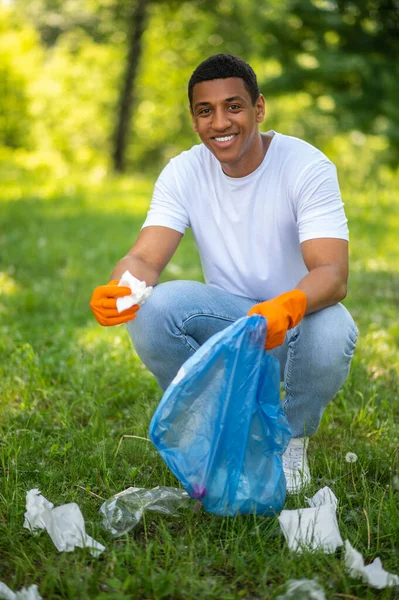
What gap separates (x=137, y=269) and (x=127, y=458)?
2.05ft

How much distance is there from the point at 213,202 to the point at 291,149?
33cm

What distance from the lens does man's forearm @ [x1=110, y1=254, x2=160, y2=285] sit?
2430mm

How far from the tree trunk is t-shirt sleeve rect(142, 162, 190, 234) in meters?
12.7

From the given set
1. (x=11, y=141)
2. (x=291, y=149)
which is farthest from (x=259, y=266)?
(x=11, y=141)

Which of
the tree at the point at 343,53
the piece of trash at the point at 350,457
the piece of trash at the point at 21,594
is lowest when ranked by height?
the piece of trash at the point at 350,457

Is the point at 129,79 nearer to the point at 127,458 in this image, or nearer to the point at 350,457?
the point at 127,458

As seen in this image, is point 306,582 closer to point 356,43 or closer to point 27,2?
point 356,43

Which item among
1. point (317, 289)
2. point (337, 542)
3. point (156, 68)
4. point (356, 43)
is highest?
point (156, 68)

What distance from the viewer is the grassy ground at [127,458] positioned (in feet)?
5.76

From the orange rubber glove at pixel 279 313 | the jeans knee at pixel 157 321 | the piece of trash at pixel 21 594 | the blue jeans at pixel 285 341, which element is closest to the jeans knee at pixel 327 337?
the blue jeans at pixel 285 341

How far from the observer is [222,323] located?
8.27 feet

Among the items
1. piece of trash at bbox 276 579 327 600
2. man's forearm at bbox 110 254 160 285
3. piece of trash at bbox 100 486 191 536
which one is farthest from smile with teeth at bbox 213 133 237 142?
piece of trash at bbox 276 579 327 600

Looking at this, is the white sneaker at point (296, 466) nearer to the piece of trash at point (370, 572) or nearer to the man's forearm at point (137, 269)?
the piece of trash at point (370, 572)

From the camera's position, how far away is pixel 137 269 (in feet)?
8.05
